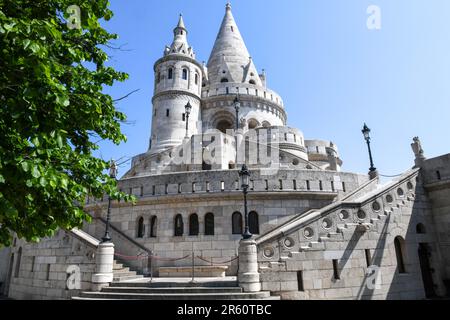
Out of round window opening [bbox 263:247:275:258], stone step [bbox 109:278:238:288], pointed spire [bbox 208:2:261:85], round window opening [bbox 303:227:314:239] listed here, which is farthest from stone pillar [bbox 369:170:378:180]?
pointed spire [bbox 208:2:261:85]

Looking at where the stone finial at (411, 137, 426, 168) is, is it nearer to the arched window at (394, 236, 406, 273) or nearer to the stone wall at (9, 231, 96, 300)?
the arched window at (394, 236, 406, 273)

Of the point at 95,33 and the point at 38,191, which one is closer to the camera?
the point at 38,191

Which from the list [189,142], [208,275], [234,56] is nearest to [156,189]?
[208,275]

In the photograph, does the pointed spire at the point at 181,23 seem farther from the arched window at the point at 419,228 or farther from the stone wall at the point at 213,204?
the arched window at the point at 419,228

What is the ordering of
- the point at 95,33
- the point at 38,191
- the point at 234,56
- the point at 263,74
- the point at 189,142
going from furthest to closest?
the point at 263,74
the point at 234,56
the point at 189,142
the point at 95,33
the point at 38,191

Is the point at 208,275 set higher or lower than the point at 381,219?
lower

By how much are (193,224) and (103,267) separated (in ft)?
14.9

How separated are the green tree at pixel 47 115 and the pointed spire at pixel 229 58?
36100 millimetres

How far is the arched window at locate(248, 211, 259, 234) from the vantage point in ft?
46.5

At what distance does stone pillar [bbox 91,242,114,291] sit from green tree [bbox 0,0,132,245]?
5347 millimetres
